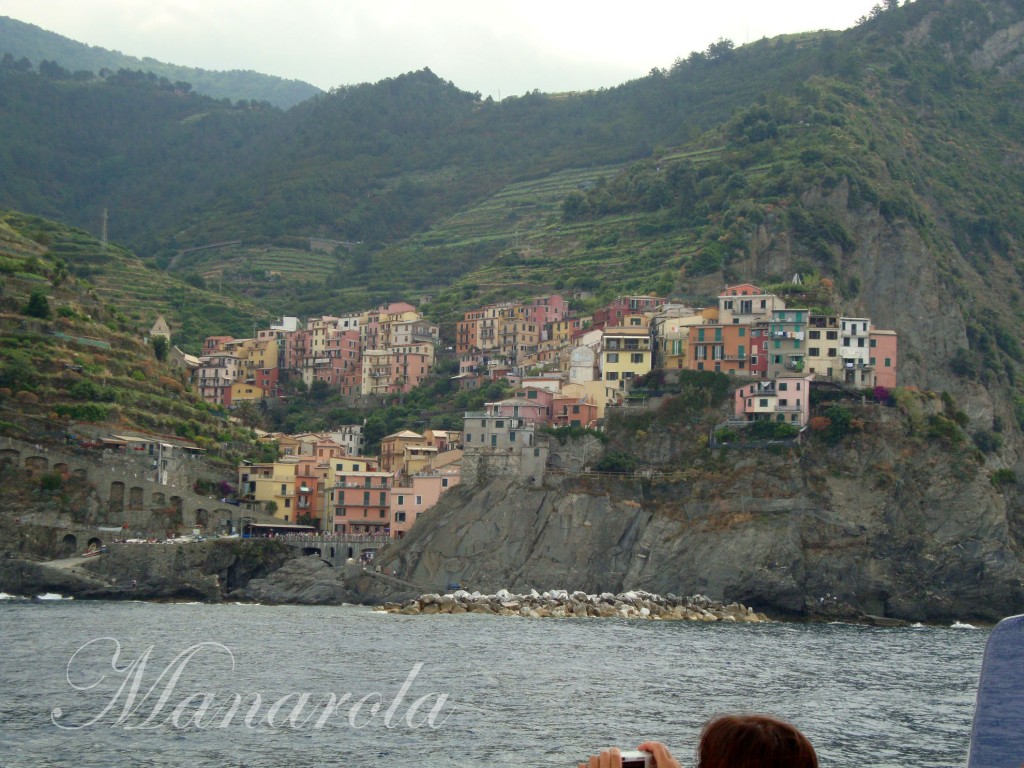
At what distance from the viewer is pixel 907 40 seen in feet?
492

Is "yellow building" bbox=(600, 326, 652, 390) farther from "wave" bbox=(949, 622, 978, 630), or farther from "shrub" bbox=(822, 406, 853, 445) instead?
"wave" bbox=(949, 622, 978, 630)

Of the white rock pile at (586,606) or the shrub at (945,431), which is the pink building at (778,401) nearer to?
the shrub at (945,431)

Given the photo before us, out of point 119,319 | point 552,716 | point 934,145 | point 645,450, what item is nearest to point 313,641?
point 552,716

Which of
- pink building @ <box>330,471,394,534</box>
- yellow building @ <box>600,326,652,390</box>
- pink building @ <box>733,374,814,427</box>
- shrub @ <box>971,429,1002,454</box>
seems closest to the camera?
pink building @ <box>733,374,814,427</box>

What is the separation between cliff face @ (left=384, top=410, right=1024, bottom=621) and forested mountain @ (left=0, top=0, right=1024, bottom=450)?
817 inches

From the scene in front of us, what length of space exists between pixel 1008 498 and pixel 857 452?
884 centimetres

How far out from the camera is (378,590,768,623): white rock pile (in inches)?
2712

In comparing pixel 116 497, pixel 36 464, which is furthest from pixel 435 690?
pixel 36 464

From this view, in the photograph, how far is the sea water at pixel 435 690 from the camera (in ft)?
100

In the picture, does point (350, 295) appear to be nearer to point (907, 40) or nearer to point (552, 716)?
point (907, 40)

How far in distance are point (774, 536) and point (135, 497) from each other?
3478 centimetres

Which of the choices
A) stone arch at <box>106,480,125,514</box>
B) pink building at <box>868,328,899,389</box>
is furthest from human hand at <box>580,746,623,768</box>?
pink building at <box>868,328,899,389</box>

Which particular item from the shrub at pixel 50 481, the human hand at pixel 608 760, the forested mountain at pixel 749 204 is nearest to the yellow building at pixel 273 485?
the shrub at pixel 50 481

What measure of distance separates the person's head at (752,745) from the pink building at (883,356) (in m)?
80.8
